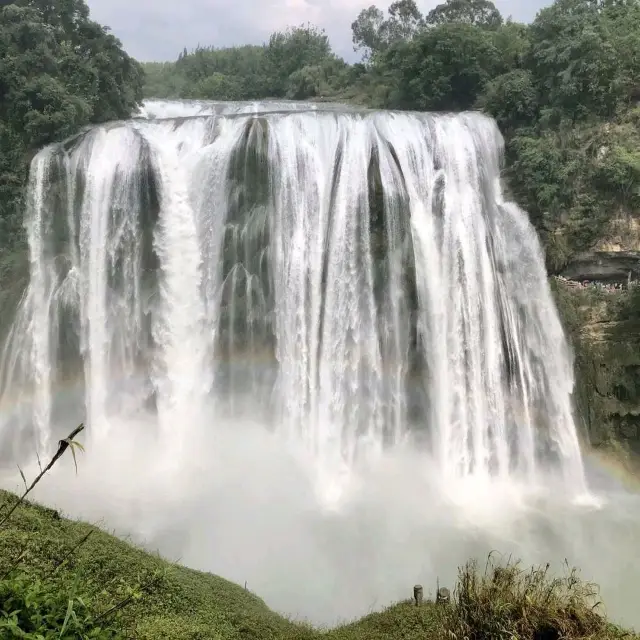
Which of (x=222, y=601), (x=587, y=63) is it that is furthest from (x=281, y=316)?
(x=587, y=63)

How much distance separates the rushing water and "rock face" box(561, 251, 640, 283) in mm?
1008

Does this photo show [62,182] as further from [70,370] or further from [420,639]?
[420,639]

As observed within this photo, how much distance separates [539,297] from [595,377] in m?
2.43

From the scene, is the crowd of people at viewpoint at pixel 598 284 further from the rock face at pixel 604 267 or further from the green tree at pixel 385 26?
the green tree at pixel 385 26

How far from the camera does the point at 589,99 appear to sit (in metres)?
16.2

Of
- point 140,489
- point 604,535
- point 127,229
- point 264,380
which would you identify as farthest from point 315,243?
point 604,535

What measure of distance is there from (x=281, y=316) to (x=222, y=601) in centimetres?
769

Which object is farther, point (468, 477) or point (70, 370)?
point (70, 370)

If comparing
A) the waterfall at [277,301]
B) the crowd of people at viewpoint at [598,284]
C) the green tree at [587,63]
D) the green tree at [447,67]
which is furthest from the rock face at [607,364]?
the green tree at [447,67]

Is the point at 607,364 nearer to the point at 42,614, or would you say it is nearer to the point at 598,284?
the point at 598,284

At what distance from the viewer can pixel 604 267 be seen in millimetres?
14930

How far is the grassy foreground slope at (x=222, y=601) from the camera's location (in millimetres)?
4746

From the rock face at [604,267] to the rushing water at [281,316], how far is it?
3.31ft

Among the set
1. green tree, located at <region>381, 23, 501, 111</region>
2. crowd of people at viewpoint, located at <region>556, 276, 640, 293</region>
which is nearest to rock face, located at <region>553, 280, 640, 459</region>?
crowd of people at viewpoint, located at <region>556, 276, 640, 293</region>
